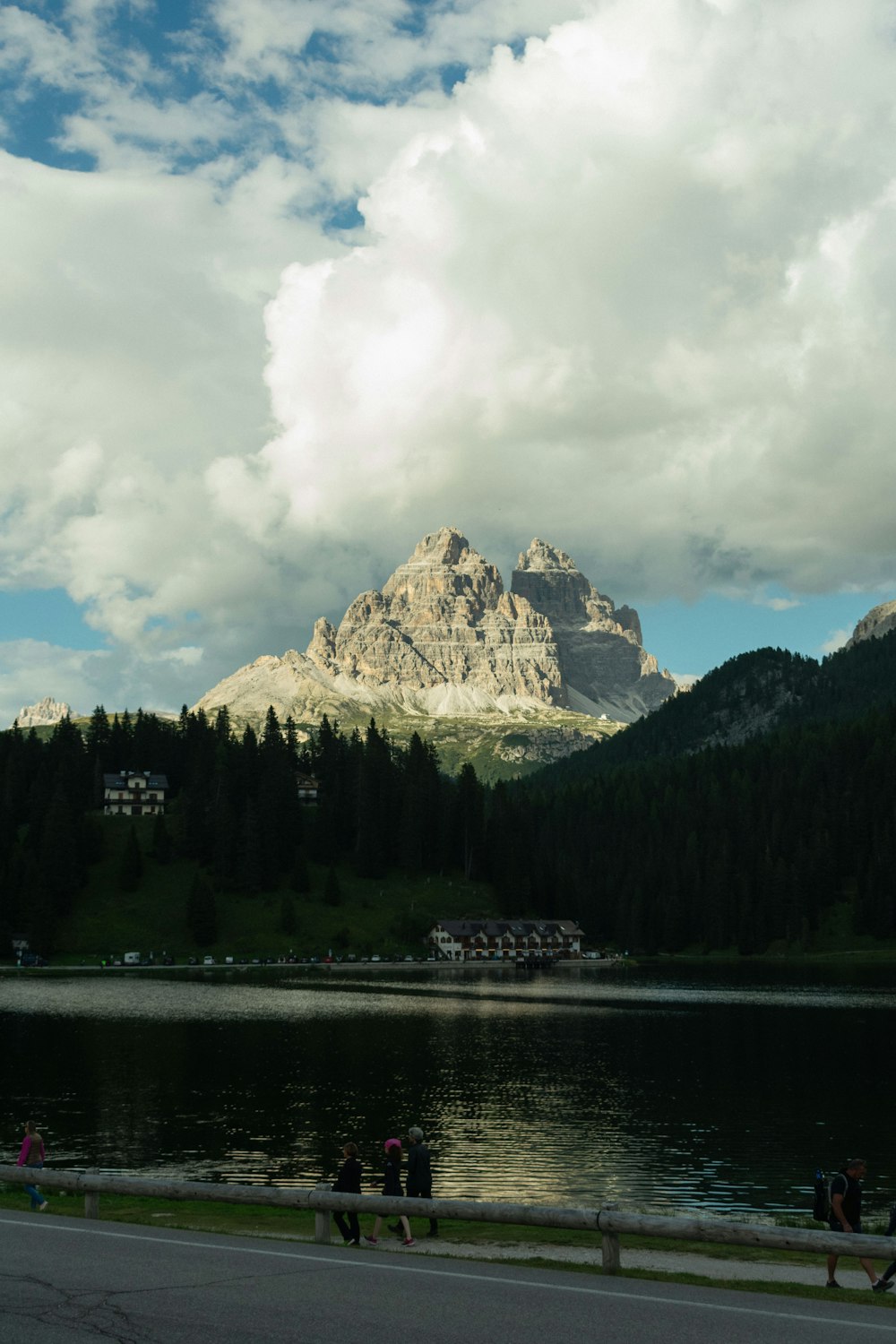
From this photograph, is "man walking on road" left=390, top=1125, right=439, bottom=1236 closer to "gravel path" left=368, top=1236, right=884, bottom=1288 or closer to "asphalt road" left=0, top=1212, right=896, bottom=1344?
"gravel path" left=368, top=1236, right=884, bottom=1288

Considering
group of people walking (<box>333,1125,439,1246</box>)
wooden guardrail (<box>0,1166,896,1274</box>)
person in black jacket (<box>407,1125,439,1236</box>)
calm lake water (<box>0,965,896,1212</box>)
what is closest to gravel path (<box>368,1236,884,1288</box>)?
group of people walking (<box>333,1125,439,1246</box>)

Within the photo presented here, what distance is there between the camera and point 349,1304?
67.2 ft

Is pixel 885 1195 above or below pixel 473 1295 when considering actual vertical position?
below

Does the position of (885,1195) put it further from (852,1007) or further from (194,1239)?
(852,1007)

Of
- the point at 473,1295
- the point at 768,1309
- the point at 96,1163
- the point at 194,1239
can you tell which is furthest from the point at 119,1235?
the point at 96,1163

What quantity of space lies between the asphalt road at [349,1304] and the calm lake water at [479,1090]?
2474 cm

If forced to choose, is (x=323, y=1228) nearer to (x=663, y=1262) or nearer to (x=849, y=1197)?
(x=663, y=1262)

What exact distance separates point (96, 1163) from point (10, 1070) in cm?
3291

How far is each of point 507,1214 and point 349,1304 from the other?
18.1 ft

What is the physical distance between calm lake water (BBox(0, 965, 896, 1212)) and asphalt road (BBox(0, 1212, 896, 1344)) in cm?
2474

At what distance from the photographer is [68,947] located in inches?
7869

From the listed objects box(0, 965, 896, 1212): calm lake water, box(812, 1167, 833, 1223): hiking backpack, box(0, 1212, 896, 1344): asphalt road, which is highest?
box(0, 1212, 896, 1344): asphalt road

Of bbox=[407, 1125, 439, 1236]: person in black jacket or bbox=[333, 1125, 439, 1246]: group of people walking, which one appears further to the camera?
bbox=[407, 1125, 439, 1236]: person in black jacket

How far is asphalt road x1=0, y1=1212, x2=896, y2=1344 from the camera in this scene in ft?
61.1
